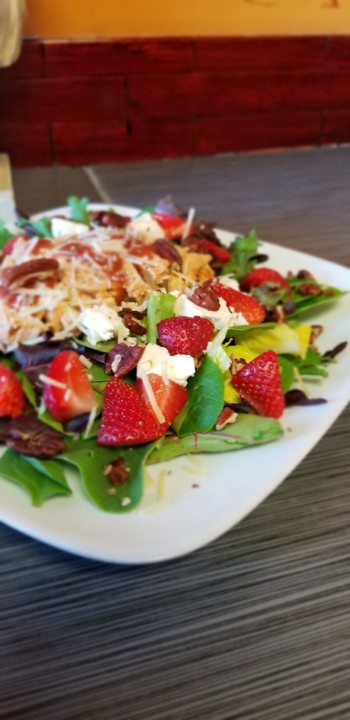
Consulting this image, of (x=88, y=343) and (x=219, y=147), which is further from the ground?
(x=88, y=343)

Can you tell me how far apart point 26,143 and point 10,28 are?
17.4 inches

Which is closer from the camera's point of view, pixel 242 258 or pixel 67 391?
pixel 67 391

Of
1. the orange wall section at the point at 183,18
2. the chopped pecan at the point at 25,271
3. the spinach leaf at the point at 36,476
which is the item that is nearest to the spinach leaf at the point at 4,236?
the chopped pecan at the point at 25,271

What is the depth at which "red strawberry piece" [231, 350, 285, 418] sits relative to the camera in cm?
83

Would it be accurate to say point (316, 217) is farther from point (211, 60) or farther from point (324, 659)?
point (324, 659)

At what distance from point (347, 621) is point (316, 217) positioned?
1289 millimetres

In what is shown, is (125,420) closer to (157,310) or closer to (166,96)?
(157,310)

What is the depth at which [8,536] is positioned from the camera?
0.74m

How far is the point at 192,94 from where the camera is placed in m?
2.28

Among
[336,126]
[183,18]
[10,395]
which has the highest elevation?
[183,18]

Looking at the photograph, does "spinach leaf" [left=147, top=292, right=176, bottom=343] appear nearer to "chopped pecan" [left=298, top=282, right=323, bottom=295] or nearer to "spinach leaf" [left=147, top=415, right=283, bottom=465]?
"spinach leaf" [left=147, top=415, right=283, bottom=465]

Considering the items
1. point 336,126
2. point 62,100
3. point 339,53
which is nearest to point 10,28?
point 62,100

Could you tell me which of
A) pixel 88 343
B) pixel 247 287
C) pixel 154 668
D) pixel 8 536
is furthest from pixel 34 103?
pixel 154 668

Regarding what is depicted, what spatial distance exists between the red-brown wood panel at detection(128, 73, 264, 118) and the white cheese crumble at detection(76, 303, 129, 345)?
1.53 m
